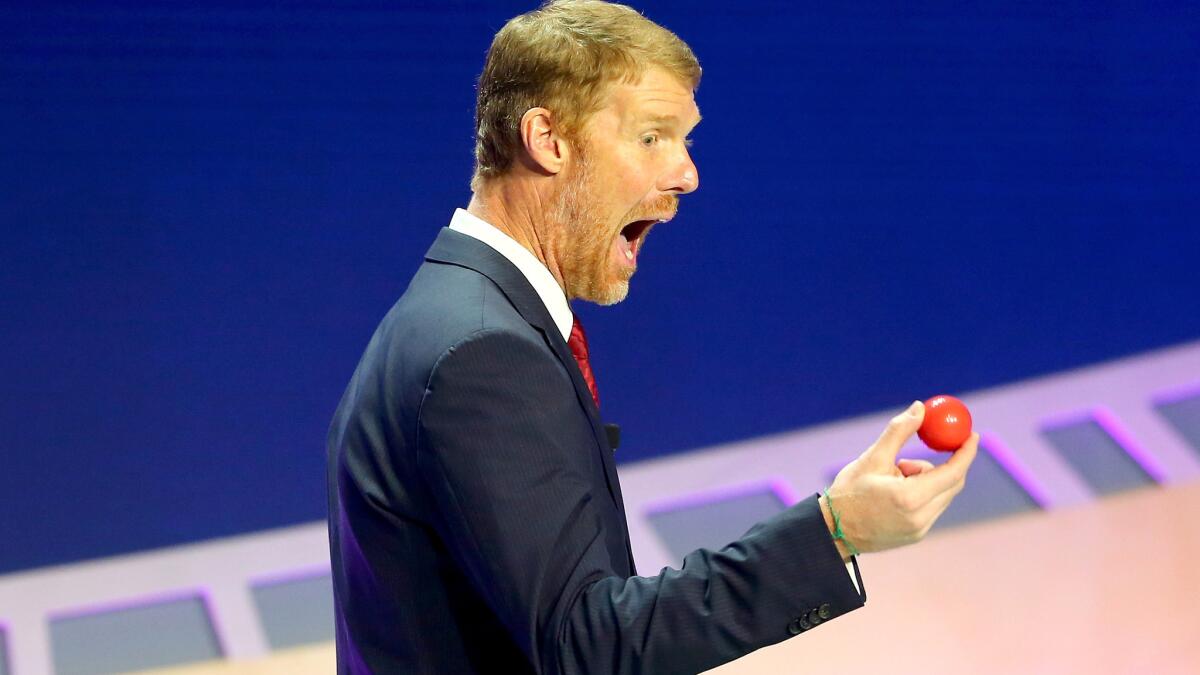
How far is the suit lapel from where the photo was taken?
4.02 feet

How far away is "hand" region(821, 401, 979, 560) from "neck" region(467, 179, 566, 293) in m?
0.46

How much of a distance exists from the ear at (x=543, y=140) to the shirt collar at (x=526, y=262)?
0.09 meters

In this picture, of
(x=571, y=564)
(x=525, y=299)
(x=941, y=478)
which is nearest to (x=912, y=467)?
(x=941, y=478)

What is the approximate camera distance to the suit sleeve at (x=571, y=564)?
1030 mm

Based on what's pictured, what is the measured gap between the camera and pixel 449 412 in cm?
107

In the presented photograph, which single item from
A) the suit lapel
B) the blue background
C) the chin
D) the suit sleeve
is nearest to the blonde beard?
the chin

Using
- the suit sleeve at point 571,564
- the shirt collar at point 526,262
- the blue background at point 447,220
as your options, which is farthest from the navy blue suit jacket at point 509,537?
the blue background at point 447,220

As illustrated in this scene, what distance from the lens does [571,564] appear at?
104 cm

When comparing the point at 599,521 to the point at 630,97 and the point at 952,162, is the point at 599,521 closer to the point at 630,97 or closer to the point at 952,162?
the point at 630,97

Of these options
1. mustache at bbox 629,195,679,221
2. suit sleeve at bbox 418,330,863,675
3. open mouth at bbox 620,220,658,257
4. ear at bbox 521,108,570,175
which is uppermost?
ear at bbox 521,108,570,175

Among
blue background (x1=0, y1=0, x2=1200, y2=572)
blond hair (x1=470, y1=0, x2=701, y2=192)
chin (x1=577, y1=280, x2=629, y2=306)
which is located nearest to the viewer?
blond hair (x1=470, y1=0, x2=701, y2=192)

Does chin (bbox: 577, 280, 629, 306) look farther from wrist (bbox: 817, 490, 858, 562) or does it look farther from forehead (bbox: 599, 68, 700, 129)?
wrist (bbox: 817, 490, 858, 562)

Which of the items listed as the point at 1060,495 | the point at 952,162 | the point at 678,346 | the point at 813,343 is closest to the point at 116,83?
the point at 678,346

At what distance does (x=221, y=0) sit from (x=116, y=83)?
0.95 feet
